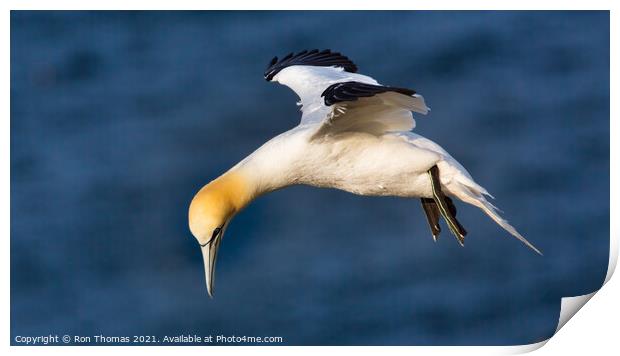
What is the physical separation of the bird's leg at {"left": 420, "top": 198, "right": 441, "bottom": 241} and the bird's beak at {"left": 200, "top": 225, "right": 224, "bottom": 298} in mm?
978

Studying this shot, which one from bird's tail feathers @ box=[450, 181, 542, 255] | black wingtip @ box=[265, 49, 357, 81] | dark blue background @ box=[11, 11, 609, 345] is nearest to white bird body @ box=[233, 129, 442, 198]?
bird's tail feathers @ box=[450, 181, 542, 255]

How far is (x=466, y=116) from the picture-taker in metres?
8.05

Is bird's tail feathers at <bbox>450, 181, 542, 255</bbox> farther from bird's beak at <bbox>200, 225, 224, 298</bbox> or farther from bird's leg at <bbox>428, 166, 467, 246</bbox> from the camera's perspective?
bird's beak at <bbox>200, 225, 224, 298</bbox>

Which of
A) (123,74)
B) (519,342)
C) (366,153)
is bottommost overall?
(519,342)

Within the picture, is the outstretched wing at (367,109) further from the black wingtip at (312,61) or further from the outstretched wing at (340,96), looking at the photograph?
the black wingtip at (312,61)

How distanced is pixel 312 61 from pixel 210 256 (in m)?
1.40

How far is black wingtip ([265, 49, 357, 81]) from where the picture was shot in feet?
26.2

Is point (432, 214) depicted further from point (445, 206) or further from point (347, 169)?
point (347, 169)

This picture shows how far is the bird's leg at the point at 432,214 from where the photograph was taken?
746 cm

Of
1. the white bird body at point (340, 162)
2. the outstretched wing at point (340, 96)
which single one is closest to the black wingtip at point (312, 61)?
the outstretched wing at point (340, 96)

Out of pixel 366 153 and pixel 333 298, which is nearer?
pixel 366 153

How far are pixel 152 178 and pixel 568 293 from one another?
6.85 feet

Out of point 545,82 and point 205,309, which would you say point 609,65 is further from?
point 205,309

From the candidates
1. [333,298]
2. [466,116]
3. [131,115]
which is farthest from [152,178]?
[466,116]
